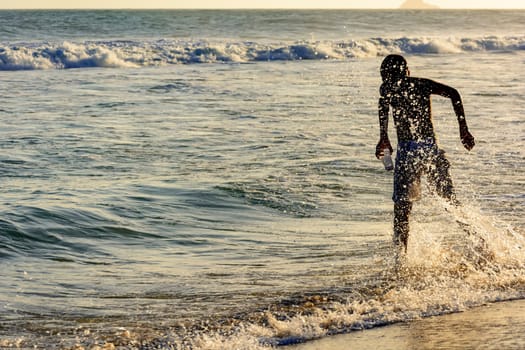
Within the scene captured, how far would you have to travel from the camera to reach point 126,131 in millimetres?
14398

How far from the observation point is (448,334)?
5145 millimetres

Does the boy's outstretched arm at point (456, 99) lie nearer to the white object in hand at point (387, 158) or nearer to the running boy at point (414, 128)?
the running boy at point (414, 128)

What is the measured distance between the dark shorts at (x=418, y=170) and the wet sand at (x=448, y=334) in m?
1.30

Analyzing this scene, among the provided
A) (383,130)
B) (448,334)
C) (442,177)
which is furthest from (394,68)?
(448,334)

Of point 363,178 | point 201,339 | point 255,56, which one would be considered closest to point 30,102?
point 363,178

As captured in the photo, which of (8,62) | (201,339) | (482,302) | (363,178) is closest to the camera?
(201,339)

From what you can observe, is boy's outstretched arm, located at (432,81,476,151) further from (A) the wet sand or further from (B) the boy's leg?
(A) the wet sand

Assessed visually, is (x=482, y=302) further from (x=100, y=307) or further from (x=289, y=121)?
(x=289, y=121)

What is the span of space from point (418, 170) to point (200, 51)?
95.7 feet

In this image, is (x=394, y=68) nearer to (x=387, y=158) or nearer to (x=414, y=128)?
(x=414, y=128)

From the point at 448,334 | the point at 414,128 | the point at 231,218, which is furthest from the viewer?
the point at 231,218

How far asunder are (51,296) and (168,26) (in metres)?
47.8

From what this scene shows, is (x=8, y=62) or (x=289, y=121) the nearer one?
(x=289, y=121)

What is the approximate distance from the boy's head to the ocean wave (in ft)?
80.1
